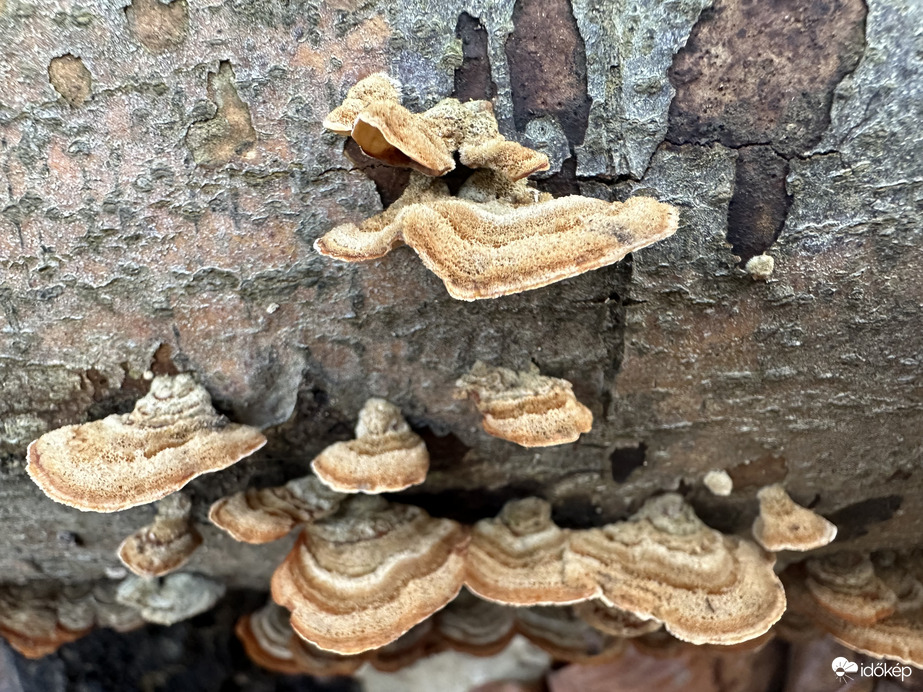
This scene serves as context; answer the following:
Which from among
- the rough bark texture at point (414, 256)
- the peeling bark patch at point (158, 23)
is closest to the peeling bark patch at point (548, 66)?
the rough bark texture at point (414, 256)

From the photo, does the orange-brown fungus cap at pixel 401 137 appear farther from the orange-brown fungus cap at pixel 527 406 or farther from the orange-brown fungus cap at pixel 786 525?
the orange-brown fungus cap at pixel 786 525

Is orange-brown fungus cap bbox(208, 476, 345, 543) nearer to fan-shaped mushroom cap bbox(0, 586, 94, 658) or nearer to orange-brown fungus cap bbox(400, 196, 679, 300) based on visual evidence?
orange-brown fungus cap bbox(400, 196, 679, 300)

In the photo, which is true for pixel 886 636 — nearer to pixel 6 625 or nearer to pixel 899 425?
pixel 899 425

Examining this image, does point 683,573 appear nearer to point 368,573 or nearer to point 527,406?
point 527,406

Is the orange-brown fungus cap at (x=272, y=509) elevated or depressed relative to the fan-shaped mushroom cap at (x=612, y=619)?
elevated

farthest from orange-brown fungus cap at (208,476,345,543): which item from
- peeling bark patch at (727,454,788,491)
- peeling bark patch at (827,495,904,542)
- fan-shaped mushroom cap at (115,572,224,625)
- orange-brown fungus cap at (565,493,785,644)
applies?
peeling bark patch at (827,495,904,542)


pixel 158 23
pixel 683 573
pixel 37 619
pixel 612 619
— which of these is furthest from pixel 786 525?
pixel 37 619
